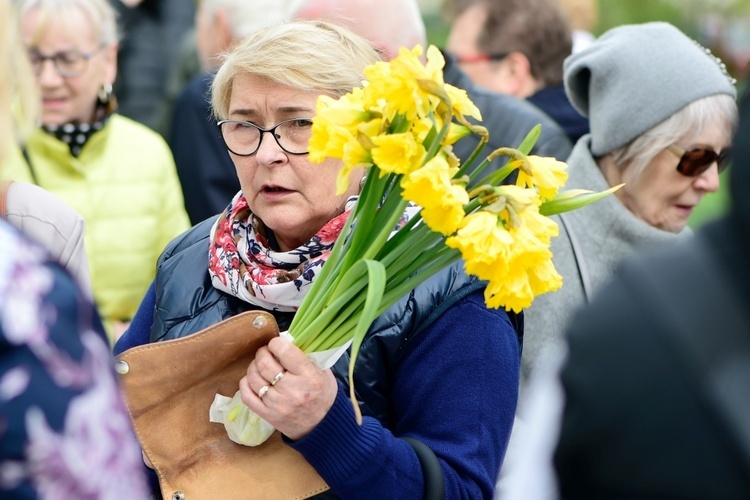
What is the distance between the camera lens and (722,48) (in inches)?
640

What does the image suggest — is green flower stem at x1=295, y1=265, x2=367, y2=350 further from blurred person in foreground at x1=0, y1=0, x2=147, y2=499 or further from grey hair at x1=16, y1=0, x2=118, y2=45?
grey hair at x1=16, y1=0, x2=118, y2=45

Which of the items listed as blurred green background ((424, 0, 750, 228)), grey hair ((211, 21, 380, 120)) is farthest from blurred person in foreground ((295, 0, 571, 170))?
blurred green background ((424, 0, 750, 228))

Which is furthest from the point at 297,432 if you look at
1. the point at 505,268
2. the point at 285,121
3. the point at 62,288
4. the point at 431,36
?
the point at 431,36

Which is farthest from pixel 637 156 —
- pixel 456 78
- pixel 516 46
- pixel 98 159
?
pixel 98 159

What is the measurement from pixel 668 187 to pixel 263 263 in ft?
4.61

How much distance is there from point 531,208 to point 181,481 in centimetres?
89

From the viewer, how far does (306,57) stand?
7.72 feet

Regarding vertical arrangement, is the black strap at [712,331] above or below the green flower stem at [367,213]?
above

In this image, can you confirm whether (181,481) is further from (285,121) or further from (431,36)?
(431,36)

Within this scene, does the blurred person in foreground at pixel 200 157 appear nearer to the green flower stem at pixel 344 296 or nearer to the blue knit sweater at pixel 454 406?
the blue knit sweater at pixel 454 406

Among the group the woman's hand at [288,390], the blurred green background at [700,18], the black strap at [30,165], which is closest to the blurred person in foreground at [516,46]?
the black strap at [30,165]

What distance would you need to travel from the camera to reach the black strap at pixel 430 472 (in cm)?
217

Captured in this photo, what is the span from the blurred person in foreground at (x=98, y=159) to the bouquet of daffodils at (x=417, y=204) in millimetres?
1973

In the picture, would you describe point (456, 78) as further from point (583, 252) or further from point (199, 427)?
point (199, 427)
